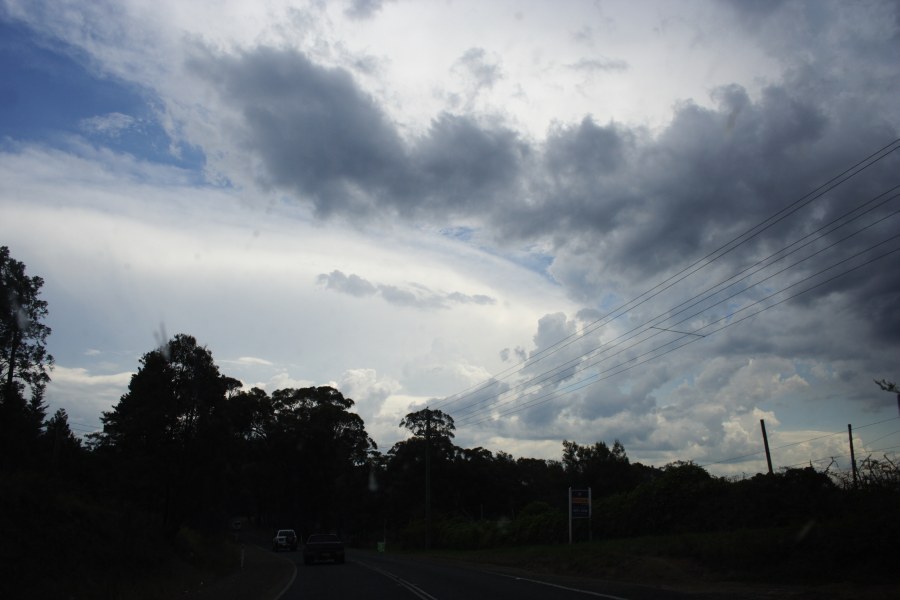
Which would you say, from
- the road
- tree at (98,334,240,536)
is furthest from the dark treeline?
the road

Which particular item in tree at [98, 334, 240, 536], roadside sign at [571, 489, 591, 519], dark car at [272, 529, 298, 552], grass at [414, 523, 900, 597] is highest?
tree at [98, 334, 240, 536]

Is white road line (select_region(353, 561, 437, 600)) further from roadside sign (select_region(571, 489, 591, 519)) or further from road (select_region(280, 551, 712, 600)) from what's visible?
roadside sign (select_region(571, 489, 591, 519))

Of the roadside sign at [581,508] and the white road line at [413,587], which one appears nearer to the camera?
the white road line at [413,587]

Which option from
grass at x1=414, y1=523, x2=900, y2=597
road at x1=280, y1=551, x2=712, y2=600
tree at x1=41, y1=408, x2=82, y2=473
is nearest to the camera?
road at x1=280, y1=551, x2=712, y2=600

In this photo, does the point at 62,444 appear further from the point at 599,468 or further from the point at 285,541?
the point at 599,468

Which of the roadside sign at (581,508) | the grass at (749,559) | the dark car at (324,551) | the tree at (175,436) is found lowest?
the dark car at (324,551)

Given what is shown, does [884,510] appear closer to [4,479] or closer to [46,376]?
[4,479]

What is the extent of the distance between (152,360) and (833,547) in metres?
30.5

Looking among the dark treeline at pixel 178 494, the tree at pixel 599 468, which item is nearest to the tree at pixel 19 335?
→ the dark treeline at pixel 178 494

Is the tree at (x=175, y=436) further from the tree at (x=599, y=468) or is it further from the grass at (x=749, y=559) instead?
the tree at (x=599, y=468)

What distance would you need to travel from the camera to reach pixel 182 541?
123 feet

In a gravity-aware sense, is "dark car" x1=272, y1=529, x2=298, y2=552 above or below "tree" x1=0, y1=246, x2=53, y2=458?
below

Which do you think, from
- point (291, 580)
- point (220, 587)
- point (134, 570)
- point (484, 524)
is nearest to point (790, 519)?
point (291, 580)

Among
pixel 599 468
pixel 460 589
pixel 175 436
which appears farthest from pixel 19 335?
pixel 599 468
